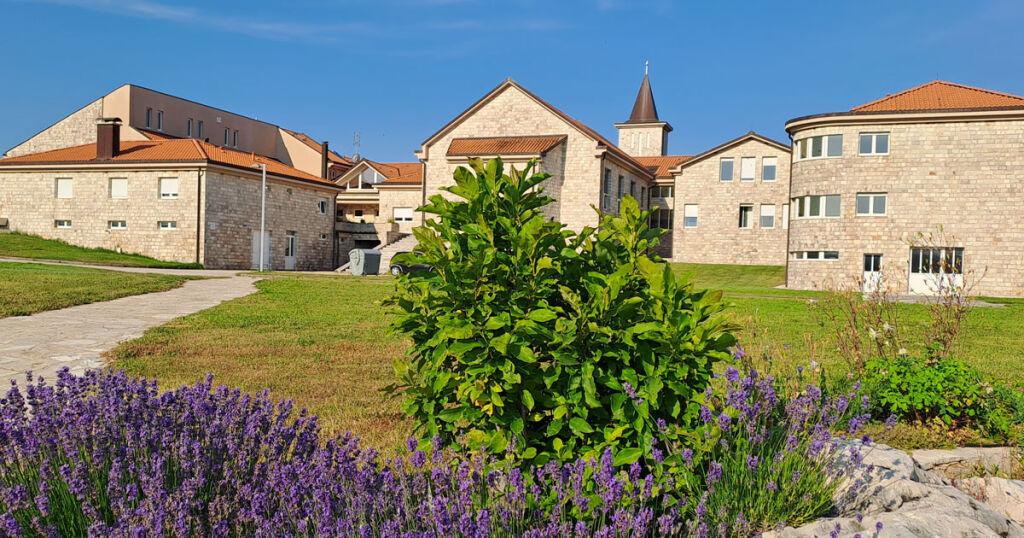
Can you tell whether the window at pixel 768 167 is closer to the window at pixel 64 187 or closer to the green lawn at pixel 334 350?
the green lawn at pixel 334 350

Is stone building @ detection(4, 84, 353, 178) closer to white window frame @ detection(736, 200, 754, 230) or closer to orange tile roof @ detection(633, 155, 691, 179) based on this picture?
orange tile roof @ detection(633, 155, 691, 179)

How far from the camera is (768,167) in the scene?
137ft

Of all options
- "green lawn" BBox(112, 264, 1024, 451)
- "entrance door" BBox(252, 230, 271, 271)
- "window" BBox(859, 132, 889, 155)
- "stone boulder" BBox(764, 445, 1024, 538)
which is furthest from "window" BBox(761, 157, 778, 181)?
"stone boulder" BBox(764, 445, 1024, 538)

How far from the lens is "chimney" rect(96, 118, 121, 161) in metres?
38.1

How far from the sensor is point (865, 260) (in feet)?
100

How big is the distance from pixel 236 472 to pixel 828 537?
8.68 feet

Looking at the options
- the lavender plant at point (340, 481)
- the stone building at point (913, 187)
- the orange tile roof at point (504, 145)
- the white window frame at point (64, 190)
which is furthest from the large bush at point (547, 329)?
the white window frame at point (64, 190)

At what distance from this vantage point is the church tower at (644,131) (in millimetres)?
63938

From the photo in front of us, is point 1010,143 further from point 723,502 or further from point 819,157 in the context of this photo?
point 723,502

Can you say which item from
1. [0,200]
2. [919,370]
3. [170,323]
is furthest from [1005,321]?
[0,200]

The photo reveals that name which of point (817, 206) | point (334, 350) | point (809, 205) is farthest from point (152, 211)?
point (817, 206)

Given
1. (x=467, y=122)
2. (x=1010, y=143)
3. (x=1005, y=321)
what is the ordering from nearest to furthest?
(x=1005, y=321) → (x=1010, y=143) → (x=467, y=122)

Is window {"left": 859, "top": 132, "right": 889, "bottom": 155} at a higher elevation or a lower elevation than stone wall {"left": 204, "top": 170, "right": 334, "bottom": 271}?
higher

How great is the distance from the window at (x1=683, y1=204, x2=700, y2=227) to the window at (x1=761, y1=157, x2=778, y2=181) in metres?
4.32
